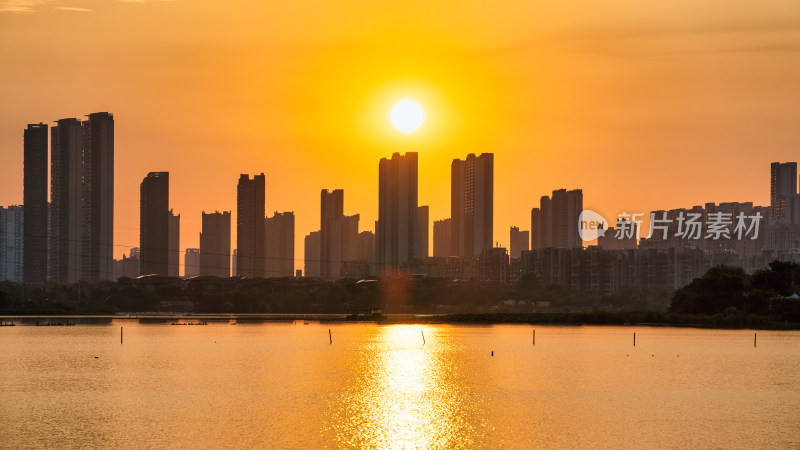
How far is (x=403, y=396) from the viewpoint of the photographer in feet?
277

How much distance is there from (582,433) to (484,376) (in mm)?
40987

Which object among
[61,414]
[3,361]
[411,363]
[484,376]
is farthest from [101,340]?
[61,414]

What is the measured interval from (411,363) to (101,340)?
2817 inches

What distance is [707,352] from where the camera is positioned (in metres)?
133

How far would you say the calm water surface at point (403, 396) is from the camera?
200 feet

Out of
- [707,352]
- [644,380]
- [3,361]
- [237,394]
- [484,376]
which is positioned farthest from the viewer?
[707,352]

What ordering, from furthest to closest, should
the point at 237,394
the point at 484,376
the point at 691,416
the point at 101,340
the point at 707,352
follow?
the point at 101,340 → the point at 707,352 → the point at 484,376 → the point at 237,394 → the point at 691,416

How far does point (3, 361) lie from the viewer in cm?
11931

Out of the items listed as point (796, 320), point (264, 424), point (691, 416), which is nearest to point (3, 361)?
point (264, 424)

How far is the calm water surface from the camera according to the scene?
60.8 meters

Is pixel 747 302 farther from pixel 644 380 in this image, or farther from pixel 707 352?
pixel 644 380

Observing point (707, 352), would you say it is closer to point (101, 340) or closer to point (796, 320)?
point (796, 320)

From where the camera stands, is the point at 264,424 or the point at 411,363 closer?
the point at 264,424

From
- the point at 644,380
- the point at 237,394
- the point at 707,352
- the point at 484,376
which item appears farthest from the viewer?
the point at 707,352
